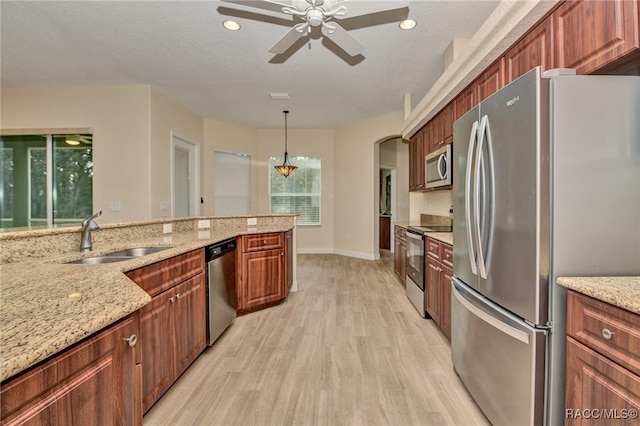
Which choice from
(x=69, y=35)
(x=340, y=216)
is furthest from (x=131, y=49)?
(x=340, y=216)

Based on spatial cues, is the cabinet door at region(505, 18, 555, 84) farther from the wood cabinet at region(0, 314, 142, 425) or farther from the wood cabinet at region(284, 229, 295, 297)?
the wood cabinet at region(284, 229, 295, 297)

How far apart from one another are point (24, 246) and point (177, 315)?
90 centimetres

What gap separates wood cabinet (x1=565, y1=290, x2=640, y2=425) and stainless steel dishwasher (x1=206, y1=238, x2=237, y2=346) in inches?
88.5

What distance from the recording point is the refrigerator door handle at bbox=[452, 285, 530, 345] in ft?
4.28

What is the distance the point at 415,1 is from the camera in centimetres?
236

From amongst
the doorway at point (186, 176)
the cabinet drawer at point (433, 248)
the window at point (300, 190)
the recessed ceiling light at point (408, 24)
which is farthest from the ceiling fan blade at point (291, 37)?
the window at point (300, 190)

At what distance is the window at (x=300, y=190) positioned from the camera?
23.3 feet

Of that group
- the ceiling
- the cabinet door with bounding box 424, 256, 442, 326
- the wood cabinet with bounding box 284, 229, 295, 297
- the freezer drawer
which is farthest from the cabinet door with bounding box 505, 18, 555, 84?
the wood cabinet with bounding box 284, 229, 295, 297

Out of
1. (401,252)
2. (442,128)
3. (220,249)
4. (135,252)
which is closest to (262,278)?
(220,249)

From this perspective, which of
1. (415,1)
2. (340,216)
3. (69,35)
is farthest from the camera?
(340,216)

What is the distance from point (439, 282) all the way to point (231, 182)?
5198 millimetres

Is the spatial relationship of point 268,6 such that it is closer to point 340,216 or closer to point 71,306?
point 71,306

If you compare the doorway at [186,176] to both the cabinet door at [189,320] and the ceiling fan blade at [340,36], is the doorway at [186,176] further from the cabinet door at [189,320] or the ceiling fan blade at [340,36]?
the ceiling fan blade at [340,36]

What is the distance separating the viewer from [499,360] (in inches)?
57.8
